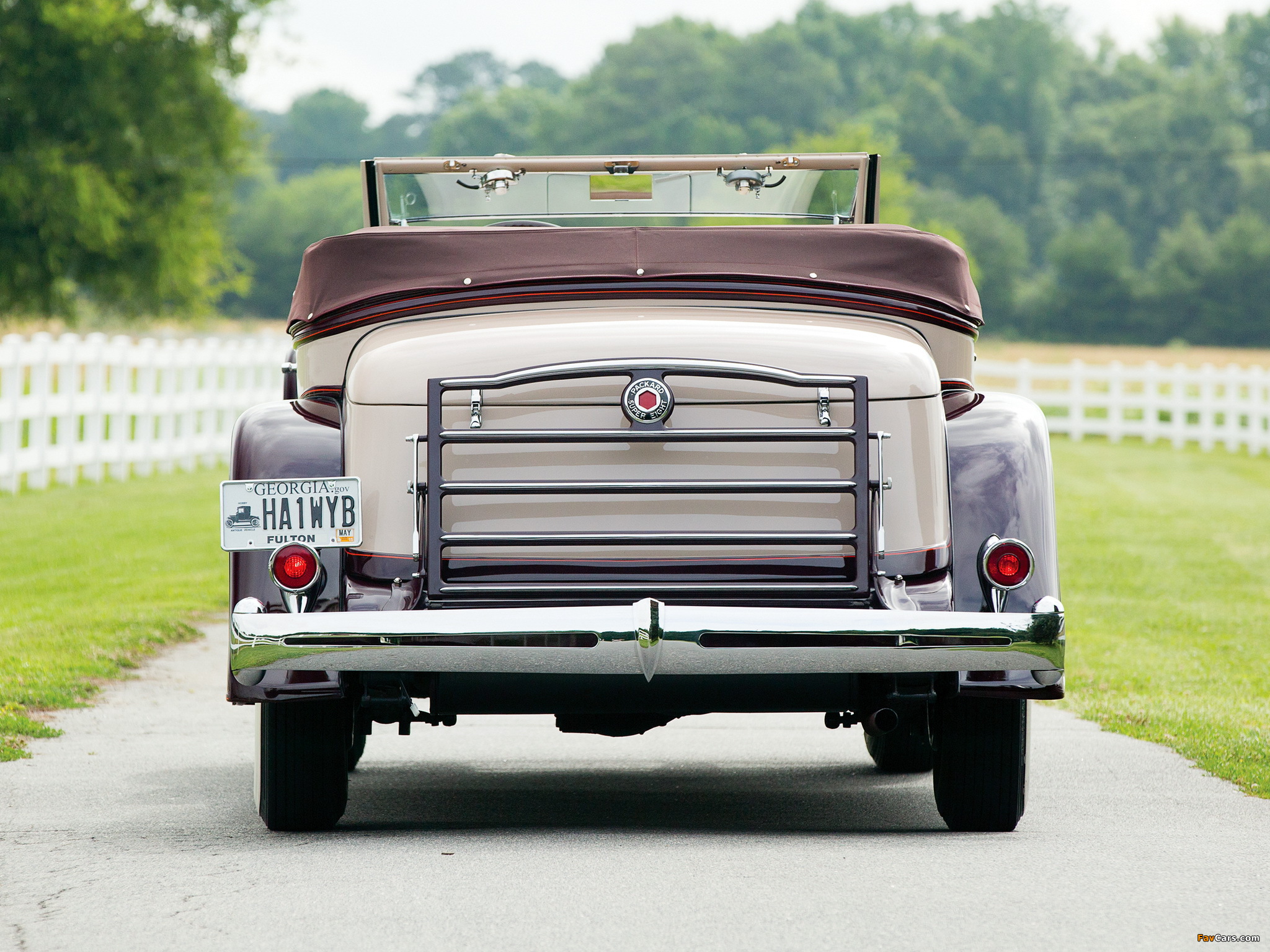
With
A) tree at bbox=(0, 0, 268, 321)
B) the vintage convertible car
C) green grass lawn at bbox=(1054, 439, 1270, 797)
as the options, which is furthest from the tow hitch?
tree at bbox=(0, 0, 268, 321)

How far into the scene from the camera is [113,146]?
3262 cm

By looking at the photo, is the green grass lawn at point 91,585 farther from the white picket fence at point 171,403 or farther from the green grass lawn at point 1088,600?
the white picket fence at point 171,403

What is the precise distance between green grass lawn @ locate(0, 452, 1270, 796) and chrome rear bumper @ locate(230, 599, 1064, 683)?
2.15 meters

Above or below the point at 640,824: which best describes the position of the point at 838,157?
above

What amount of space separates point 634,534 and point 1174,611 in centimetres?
802

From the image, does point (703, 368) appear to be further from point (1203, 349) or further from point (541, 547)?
point (1203, 349)

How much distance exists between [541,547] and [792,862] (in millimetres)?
1107

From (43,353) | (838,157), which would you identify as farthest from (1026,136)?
(838,157)

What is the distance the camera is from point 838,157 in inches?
289

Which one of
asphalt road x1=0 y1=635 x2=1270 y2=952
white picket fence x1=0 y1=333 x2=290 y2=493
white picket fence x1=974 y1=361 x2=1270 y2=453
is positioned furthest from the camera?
white picket fence x1=974 y1=361 x2=1270 y2=453

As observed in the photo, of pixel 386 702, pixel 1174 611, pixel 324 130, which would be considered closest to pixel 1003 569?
pixel 386 702

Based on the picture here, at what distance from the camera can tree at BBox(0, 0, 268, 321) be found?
1235 inches

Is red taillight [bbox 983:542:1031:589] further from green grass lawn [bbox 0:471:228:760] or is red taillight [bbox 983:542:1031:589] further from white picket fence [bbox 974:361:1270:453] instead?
white picket fence [bbox 974:361:1270:453]

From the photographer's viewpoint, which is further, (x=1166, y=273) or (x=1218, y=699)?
(x=1166, y=273)
